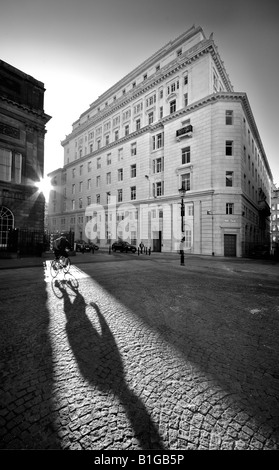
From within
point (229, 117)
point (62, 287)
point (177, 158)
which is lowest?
point (62, 287)

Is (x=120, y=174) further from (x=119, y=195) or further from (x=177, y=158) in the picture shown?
(x=177, y=158)

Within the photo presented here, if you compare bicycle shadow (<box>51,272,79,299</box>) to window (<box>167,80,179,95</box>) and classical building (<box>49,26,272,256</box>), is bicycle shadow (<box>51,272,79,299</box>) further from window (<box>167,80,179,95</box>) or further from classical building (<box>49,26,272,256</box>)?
window (<box>167,80,179,95</box>)

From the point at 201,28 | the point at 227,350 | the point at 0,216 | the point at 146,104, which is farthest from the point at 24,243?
the point at 201,28

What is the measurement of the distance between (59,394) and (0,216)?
2009 centimetres

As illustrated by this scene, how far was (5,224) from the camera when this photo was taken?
17.9 metres

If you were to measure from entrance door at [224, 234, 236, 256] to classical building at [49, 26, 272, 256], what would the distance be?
127 millimetres

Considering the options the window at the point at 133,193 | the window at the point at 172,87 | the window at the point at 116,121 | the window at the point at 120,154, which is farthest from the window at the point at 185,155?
the window at the point at 116,121

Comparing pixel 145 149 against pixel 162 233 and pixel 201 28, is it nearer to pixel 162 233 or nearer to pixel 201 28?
pixel 162 233

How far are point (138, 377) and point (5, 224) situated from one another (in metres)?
20.3

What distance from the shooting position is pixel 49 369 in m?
2.44

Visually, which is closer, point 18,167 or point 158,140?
point 18,167

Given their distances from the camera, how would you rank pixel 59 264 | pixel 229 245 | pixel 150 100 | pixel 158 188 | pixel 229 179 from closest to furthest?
1. pixel 59 264
2. pixel 229 245
3. pixel 229 179
4. pixel 158 188
5. pixel 150 100

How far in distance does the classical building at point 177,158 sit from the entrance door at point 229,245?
0.13 m

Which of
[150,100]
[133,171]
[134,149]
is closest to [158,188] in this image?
[133,171]
